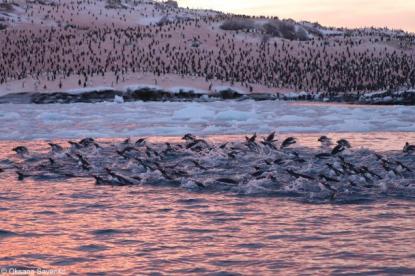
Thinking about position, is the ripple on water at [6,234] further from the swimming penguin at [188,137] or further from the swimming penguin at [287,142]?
the swimming penguin at [188,137]

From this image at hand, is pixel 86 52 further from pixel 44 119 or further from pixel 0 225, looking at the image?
pixel 0 225

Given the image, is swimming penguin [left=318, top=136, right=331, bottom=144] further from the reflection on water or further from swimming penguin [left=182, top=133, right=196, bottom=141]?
the reflection on water

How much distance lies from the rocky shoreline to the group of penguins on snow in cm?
1887

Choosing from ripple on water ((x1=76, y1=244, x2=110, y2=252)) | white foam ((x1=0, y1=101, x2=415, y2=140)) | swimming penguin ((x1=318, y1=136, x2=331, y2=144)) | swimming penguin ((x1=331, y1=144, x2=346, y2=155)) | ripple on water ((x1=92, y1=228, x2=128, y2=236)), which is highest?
swimming penguin ((x1=331, y1=144, x2=346, y2=155))

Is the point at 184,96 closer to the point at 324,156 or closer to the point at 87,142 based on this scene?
the point at 87,142

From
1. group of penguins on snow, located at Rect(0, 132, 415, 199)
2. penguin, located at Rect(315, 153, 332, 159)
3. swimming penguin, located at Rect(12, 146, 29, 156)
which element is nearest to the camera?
group of penguins on snow, located at Rect(0, 132, 415, 199)

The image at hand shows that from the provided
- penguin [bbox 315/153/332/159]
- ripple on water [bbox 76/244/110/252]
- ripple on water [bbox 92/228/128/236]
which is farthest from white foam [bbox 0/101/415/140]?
ripple on water [bbox 76/244/110/252]

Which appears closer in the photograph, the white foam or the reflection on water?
the reflection on water

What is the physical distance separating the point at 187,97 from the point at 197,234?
93.5ft

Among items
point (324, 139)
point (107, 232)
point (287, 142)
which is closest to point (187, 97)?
point (324, 139)

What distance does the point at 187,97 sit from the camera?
3453cm

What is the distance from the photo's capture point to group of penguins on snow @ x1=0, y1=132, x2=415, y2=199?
377 inches

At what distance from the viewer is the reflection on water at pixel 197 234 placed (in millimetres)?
5191

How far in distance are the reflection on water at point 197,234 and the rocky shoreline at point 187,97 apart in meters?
24.0
